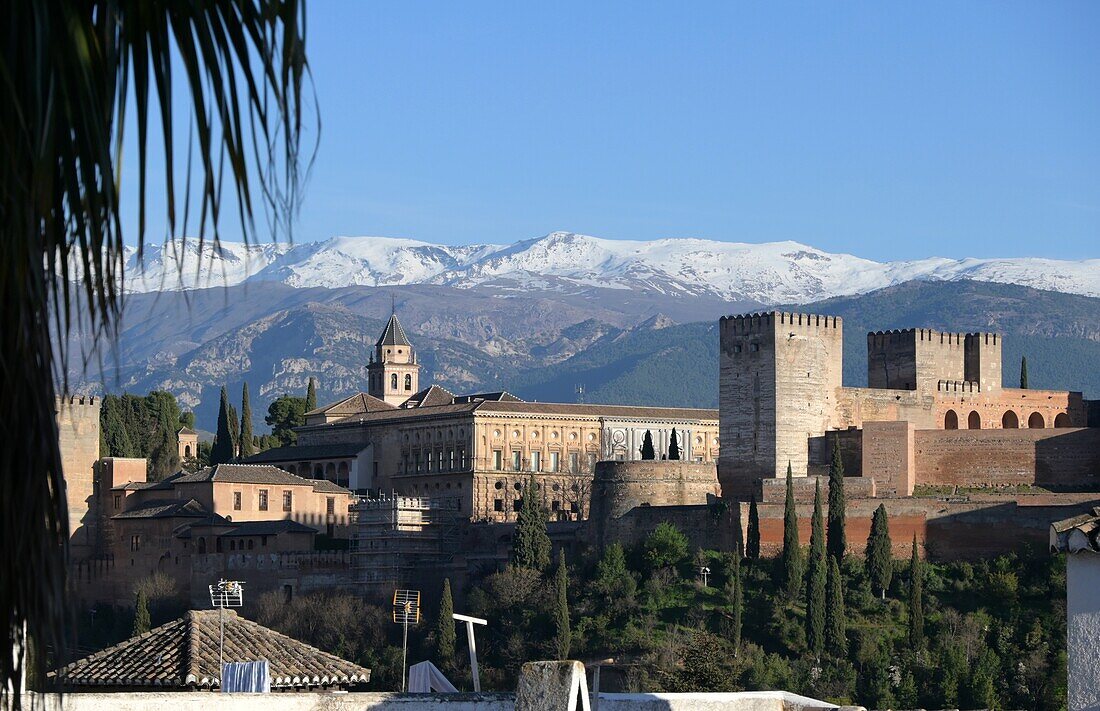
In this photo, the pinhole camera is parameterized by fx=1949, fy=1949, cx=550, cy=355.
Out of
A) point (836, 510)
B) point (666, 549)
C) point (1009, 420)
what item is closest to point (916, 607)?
point (836, 510)

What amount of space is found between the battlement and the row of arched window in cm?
562

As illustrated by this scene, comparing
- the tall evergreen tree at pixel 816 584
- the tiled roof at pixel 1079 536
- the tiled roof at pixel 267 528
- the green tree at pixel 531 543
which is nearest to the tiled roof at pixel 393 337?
the tiled roof at pixel 267 528

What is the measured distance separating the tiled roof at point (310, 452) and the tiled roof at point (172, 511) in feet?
46.1

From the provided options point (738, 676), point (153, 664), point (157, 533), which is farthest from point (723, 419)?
point (153, 664)

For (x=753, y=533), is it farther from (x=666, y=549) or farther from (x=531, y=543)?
(x=531, y=543)

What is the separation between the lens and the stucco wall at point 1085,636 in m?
10.1

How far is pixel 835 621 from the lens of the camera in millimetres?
58406

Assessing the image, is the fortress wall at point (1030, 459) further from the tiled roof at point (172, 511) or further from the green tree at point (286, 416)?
the green tree at point (286, 416)

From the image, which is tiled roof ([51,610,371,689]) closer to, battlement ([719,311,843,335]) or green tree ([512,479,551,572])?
battlement ([719,311,843,335])

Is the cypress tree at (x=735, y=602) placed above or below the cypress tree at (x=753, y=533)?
below

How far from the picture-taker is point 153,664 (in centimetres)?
2019

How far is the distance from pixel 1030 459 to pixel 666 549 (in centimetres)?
1251

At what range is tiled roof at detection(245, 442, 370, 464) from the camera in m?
94.9

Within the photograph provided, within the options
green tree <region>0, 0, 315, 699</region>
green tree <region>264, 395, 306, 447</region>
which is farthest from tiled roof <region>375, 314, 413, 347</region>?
green tree <region>0, 0, 315, 699</region>
